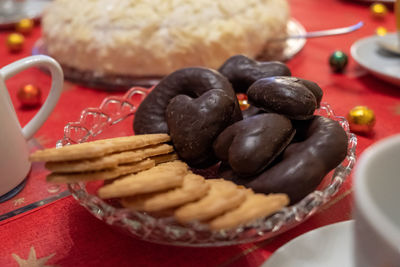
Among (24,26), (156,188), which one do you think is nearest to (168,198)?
(156,188)

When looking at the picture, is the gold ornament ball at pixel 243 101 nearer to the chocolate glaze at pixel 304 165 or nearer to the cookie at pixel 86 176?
the chocolate glaze at pixel 304 165

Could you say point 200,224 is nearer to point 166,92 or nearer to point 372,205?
point 372,205

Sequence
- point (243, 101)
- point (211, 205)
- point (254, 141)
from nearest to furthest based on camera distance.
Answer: point (211, 205)
point (254, 141)
point (243, 101)

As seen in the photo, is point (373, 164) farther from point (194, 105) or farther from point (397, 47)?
point (397, 47)

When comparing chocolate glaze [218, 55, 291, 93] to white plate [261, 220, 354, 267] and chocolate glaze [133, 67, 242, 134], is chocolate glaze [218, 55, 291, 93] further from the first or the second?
white plate [261, 220, 354, 267]

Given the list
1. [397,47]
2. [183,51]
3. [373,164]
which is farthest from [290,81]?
[397,47]

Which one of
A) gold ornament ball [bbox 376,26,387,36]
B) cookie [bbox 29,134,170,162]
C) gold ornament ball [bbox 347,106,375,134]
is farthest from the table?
gold ornament ball [bbox 376,26,387,36]
